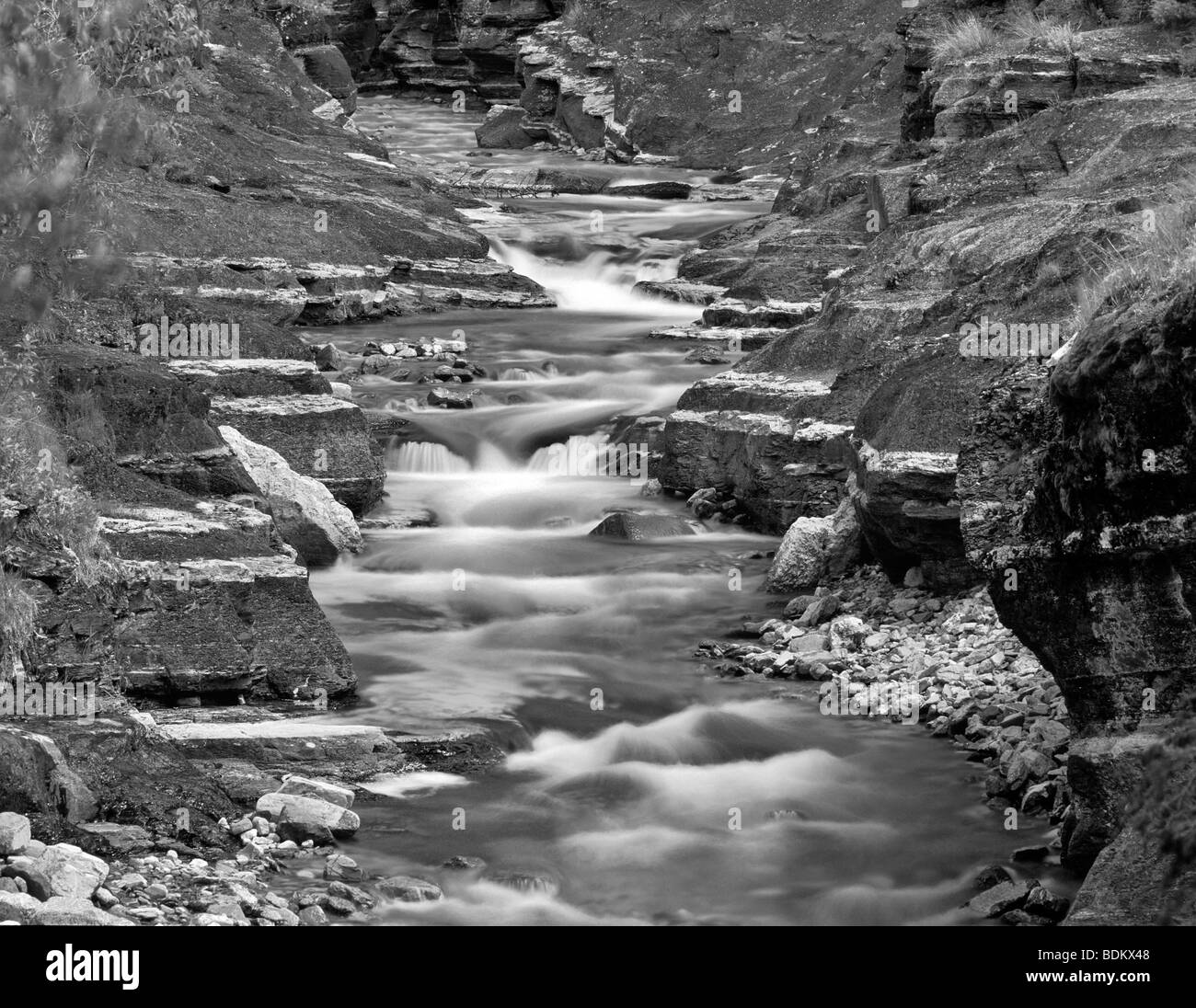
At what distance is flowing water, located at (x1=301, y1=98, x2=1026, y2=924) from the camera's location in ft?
28.4

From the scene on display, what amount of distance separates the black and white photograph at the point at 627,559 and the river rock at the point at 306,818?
Result: 2 centimetres

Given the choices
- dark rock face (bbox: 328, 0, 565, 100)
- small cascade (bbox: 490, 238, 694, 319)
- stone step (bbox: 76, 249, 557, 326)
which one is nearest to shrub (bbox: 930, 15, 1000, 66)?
small cascade (bbox: 490, 238, 694, 319)

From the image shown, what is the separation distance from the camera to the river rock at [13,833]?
23.9 ft

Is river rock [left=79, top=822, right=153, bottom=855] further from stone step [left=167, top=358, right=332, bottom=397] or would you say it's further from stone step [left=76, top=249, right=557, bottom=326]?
stone step [left=76, top=249, right=557, bottom=326]

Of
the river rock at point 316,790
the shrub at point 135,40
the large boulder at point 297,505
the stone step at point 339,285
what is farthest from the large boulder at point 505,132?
the river rock at point 316,790

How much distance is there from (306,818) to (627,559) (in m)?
6.69

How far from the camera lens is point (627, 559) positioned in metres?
15.1

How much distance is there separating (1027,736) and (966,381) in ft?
11.9

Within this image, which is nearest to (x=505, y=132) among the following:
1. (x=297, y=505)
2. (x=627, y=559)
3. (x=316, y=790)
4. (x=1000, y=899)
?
(x=627, y=559)

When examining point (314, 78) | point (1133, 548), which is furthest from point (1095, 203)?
point (314, 78)

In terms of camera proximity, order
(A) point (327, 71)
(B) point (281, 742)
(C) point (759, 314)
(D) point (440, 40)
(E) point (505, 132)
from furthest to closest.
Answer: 1. (D) point (440, 40)
2. (E) point (505, 132)
3. (A) point (327, 71)
4. (C) point (759, 314)
5. (B) point (281, 742)

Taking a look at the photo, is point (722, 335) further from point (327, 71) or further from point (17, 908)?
point (327, 71)

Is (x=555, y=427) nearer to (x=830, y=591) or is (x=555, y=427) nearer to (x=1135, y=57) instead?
(x=830, y=591)

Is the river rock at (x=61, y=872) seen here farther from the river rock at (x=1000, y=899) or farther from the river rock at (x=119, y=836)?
the river rock at (x=1000, y=899)
